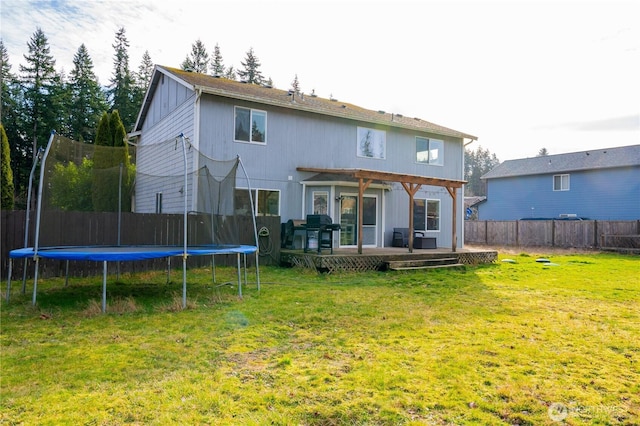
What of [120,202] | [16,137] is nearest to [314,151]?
[120,202]

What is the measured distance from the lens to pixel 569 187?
82.2 ft

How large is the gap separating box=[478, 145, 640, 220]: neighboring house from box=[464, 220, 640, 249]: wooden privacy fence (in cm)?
479

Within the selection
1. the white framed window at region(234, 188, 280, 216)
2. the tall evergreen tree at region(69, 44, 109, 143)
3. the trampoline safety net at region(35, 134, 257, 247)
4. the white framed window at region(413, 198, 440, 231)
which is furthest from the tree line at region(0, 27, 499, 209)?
the trampoline safety net at region(35, 134, 257, 247)

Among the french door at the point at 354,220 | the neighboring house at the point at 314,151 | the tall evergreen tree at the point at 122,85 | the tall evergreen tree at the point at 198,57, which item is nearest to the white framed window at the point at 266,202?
the neighboring house at the point at 314,151

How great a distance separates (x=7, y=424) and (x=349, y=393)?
7.41 feet

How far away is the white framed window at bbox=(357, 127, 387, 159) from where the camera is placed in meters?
14.2

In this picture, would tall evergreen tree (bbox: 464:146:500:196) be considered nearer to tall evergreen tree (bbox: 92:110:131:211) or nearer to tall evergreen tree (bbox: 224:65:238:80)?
tall evergreen tree (bbox: 224:65:238:80)

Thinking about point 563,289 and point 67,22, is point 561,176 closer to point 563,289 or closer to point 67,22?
point 563,289

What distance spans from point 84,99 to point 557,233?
1349 inches

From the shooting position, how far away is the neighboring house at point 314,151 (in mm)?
11586

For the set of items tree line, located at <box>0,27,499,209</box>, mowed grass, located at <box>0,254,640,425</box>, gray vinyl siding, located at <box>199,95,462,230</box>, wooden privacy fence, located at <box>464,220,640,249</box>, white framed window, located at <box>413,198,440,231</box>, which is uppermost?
tree line, located at <box>0,27,499,209</box>

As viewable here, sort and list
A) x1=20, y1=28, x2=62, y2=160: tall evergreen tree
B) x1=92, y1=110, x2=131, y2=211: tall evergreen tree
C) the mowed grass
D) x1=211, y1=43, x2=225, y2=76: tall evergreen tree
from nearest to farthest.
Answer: the mowed grass
x1=92, y1=110, x2=131, y2=211: tall evergreen tree
x1=20, y1=28, x2=62, y2=160: tall evergreen tree
x1=211, y1=43, x2=225, y2=76: tall evergreen tree

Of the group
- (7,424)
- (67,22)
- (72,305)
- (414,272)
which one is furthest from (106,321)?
(67,22)

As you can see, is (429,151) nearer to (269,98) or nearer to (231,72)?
(269,98)
